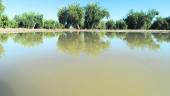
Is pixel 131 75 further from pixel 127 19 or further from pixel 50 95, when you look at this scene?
pixel 127 19

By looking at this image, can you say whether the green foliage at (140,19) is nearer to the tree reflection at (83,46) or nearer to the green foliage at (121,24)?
the green foliage at (121,24)

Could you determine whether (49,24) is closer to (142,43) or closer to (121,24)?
(121,24)

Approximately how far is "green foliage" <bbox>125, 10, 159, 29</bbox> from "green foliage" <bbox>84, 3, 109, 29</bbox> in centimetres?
700

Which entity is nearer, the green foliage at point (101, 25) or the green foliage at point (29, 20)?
the green foliage at point (29, 20)

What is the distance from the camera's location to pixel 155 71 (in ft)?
15.8

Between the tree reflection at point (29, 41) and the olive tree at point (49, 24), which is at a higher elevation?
the olive tree at point (49, 24)

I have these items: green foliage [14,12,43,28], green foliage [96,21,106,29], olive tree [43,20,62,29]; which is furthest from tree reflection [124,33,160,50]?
olive tree [43,20,62,29]

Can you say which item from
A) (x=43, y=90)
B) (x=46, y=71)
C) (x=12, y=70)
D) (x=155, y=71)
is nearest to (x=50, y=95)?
(x=43, y=90)

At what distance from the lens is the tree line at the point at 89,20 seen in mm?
47166

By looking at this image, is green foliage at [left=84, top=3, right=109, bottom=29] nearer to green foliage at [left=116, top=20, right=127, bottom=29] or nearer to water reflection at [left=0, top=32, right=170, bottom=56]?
green foliage at [left=116, top=20, right=127, bottom=29]

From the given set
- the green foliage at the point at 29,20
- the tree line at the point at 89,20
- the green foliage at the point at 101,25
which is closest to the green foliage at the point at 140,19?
the tree line at the point at 89,20

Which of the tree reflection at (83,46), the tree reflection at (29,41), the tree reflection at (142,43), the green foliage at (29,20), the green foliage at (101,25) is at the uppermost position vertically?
the green foliage at (29,20)

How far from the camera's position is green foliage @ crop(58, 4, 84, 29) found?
152 ft

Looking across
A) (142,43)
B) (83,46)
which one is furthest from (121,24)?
(83,46)
